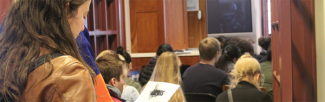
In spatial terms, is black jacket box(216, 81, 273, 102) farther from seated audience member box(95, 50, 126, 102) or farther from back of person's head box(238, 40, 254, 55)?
back of person's head box(238, 40, 254, 55)

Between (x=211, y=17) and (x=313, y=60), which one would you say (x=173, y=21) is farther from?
(x=313, y=60)

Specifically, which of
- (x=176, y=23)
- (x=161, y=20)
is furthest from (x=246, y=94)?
(x=176, y=23)

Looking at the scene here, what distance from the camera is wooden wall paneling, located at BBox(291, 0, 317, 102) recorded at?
1.29 meters

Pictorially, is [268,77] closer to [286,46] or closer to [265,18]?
[286,46]

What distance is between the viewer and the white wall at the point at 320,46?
1.17 meters

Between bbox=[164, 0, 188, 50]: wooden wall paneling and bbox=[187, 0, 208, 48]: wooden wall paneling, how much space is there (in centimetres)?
79

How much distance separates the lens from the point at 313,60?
1.28m

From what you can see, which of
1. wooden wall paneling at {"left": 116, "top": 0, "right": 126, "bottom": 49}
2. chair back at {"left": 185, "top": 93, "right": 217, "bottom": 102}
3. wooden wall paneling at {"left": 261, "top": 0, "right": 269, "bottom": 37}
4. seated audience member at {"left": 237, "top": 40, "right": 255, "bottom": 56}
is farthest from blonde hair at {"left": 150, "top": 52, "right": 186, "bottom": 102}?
wooden wall paneling at {"left": 261, "top": 0, "right": 269, "bottom": 37}

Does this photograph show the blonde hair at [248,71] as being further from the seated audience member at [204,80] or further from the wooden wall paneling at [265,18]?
the wooden wall paneling at [265,18]

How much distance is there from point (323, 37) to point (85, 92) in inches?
37.2

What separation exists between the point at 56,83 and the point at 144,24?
4495mm

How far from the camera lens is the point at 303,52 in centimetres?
133

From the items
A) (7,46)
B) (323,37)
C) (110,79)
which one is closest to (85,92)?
(7,46)

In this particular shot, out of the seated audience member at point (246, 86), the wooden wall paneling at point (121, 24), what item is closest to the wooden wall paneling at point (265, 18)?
the wooden wall paneling at point (121, 24)
